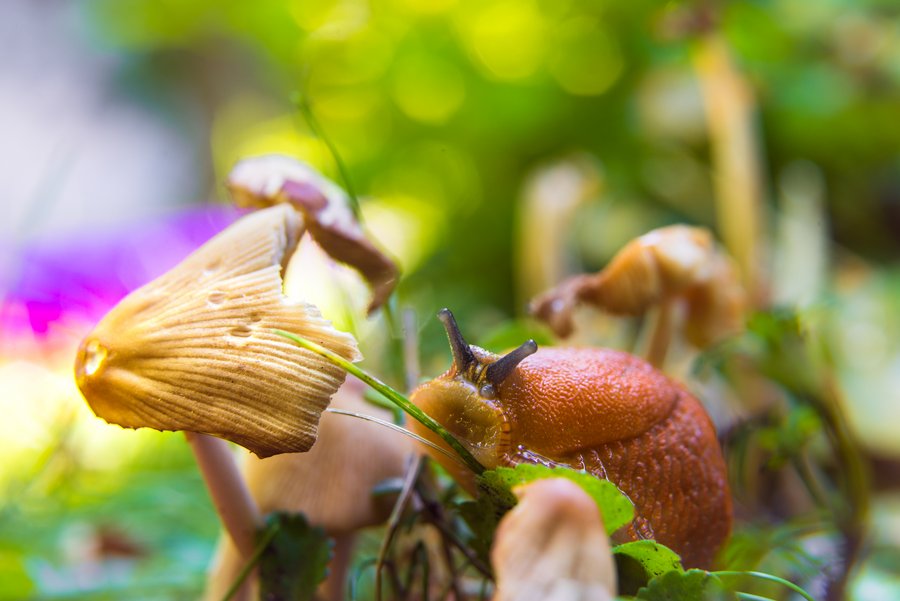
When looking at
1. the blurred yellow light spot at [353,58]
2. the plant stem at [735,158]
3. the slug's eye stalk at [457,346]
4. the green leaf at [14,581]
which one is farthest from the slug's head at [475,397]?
the blurred yellow light spot at [353,58]

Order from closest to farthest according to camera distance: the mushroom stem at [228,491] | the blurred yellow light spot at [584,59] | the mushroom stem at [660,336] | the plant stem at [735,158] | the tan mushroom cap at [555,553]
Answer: the tan mushroom cap at [555,553], the mushroom stem at [228,491], the mushroom stem at [660,336], the plant stem at [735,158], the blurred yellow light spot at [584,59]

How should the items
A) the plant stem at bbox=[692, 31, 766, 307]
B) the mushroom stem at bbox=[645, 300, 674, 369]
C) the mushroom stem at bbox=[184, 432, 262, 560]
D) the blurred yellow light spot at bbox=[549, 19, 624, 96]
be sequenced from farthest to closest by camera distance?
the blurred yellow light spot at bbox=[549, 19, 624, 96] < the plant stem at bbox=[692, 31, 766, 307] < the mushroom stem at bbox=[645, 300, 674, 369] < the mushroom stem at bbox=[184, 432, 262, 560]

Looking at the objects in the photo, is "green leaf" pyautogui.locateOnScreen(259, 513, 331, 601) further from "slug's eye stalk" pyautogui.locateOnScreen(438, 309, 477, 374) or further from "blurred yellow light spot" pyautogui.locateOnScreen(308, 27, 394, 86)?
"blurred yellow light spot" pyautogui.locateOnScreen(308, 27, 394, 86)

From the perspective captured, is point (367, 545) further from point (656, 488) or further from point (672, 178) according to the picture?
point (672, 178)

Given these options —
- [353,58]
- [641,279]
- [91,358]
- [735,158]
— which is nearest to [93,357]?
[91,358]

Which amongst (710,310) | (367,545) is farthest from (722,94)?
(367,545)

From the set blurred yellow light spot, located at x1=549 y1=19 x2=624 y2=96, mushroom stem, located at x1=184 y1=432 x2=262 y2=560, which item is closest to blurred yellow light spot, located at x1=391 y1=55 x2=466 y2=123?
blurred yellow light spot, located at x1=549 y1=19 x2=624 y2=96

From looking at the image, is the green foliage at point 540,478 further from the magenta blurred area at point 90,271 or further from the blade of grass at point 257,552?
the magenta blurred area at point 90,271
